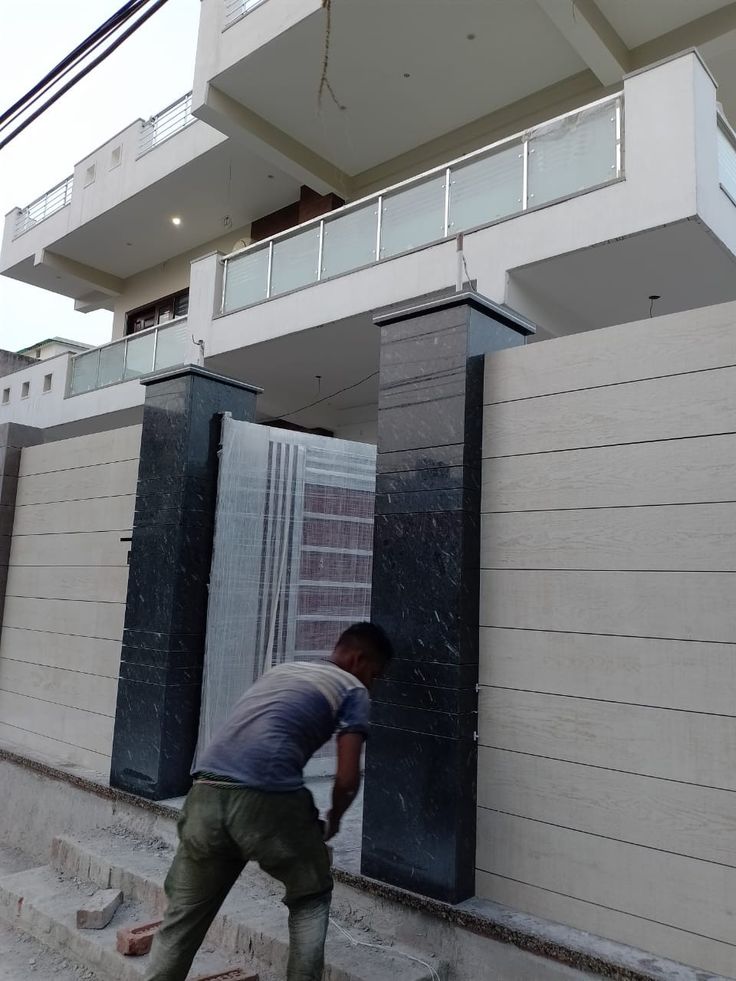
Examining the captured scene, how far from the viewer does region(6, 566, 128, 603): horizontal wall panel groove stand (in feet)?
19.6

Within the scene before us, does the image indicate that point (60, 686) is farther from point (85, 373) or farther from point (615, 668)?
point (85, 373)

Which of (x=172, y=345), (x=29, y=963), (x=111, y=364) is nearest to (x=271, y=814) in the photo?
(x=29, y=963)

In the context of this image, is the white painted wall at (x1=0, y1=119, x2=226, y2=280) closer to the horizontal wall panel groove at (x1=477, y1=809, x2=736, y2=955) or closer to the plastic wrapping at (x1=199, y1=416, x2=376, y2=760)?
the plastic wrapping at (x1=199, y1=416, x2=376, y2=760)

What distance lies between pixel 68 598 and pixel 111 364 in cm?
704

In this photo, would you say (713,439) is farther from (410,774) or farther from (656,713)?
(410,774)

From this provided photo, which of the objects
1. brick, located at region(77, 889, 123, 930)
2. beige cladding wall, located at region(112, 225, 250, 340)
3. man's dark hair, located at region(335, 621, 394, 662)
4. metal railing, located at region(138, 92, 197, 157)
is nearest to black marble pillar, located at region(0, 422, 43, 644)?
brick, located at region(77, 889, 123, 930)

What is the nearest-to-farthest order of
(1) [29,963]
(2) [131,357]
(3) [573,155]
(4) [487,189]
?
1. (1) [29,963]
2. (3) [573,155]
3. (4) [487,189]
4. (2) [131,357]

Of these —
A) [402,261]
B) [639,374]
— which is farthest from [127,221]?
[639,374]

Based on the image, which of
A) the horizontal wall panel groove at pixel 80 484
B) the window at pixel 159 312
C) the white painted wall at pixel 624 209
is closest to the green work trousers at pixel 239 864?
the horizontal wall panel groove at pixel 80 484

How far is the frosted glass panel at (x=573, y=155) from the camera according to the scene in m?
6.54

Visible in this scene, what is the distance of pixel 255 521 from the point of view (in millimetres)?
5352

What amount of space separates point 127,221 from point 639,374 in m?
13.6

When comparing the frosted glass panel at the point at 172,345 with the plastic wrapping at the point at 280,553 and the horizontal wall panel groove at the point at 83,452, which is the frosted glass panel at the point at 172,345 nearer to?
the horizontal wall panel groove at the point at 83,452

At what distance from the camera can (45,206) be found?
54.9 feet
